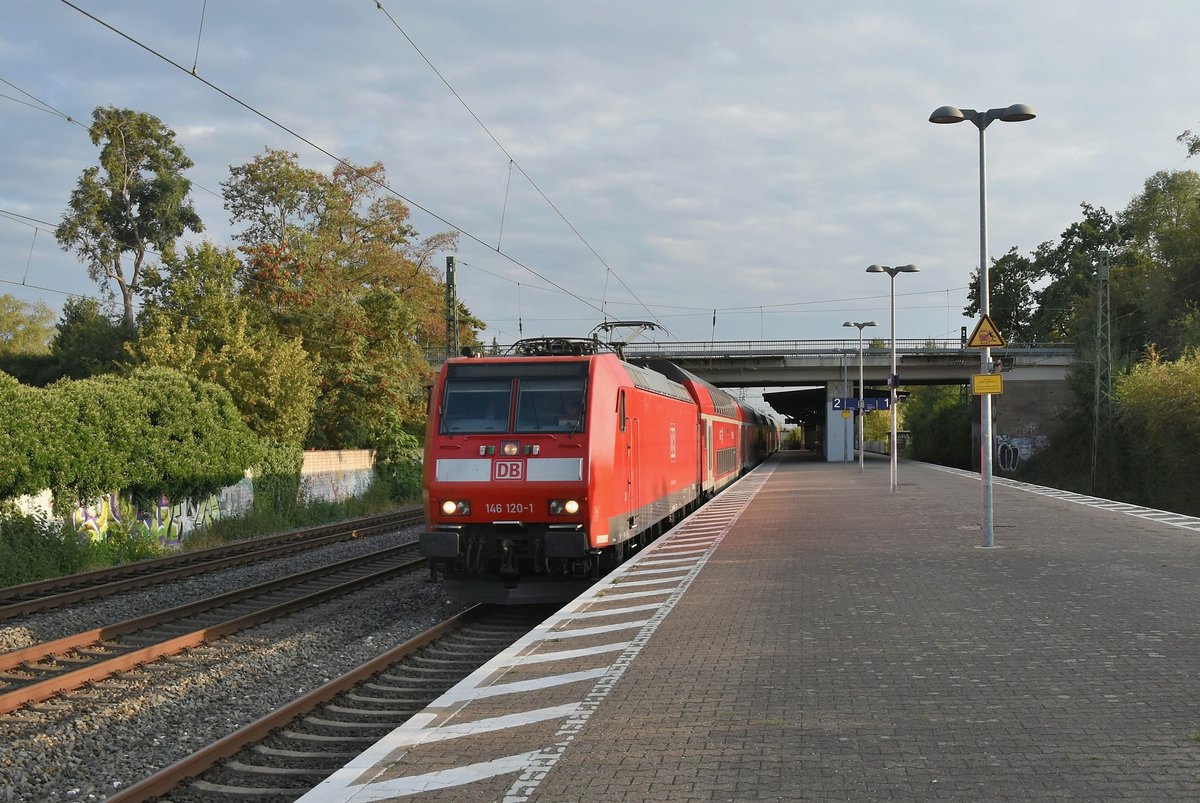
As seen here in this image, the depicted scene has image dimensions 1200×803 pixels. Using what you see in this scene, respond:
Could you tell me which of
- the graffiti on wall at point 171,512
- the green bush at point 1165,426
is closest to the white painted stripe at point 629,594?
the graffiti on wall at point 171,512

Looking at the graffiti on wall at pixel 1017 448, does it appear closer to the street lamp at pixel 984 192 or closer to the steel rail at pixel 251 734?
the street lamp at pixel 984 192

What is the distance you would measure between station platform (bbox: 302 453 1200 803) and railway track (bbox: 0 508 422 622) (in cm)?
713

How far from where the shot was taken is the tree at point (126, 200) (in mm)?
47094

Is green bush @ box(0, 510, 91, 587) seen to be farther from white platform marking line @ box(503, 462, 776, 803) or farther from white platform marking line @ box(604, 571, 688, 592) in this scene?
white platform marking line @ box(503, 462, 776, 803)

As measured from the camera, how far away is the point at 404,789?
18.0 ft

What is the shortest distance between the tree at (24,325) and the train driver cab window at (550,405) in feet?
214

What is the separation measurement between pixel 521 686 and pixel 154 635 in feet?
20.0

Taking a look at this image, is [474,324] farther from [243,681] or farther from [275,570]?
[243,681]

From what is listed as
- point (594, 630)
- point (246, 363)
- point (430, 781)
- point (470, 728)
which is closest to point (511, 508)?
point (594, 630)

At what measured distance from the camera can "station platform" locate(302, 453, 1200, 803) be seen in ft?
17.8

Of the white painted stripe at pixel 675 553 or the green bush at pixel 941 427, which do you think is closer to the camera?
the white painted stripe at pixel 675 553

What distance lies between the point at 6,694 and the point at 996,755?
7500 millimetres

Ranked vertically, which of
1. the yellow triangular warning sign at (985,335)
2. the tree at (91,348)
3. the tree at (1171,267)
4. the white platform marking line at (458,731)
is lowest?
the white platform marking line at (458,731)

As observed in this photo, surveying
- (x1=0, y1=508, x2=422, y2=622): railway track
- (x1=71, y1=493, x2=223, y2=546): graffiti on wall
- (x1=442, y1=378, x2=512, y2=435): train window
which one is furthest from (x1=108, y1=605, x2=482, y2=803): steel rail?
(x1=71, y1=493, x2=223, y2=546): graffiti on wall
